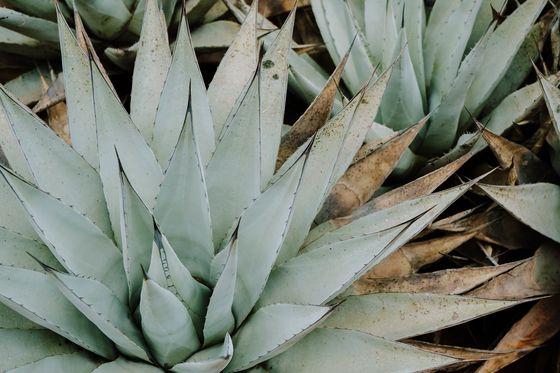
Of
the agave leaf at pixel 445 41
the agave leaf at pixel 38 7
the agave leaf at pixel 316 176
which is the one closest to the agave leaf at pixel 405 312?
the agave leaf at pixel 316 176

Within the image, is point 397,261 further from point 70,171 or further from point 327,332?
point 70,171

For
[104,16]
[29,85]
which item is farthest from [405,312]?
[29,85]

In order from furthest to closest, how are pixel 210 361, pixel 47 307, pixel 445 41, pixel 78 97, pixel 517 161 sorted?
pixel 445 41, pixel 517 161, pixel 78 97, pixel 47 307, pixel 210 361

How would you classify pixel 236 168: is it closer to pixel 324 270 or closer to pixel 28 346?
pixel 324 270

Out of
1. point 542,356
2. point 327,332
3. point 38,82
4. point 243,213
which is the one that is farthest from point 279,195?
point 38,82

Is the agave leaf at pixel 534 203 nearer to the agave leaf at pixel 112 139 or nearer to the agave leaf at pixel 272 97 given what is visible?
the agave leaf at pixel 272 97

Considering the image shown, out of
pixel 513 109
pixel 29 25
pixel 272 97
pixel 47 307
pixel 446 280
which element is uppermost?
→ pixel 29 25

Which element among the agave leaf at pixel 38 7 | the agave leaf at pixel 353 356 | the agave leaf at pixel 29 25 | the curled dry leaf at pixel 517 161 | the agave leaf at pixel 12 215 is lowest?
the agave leaf at pixel 353 356
